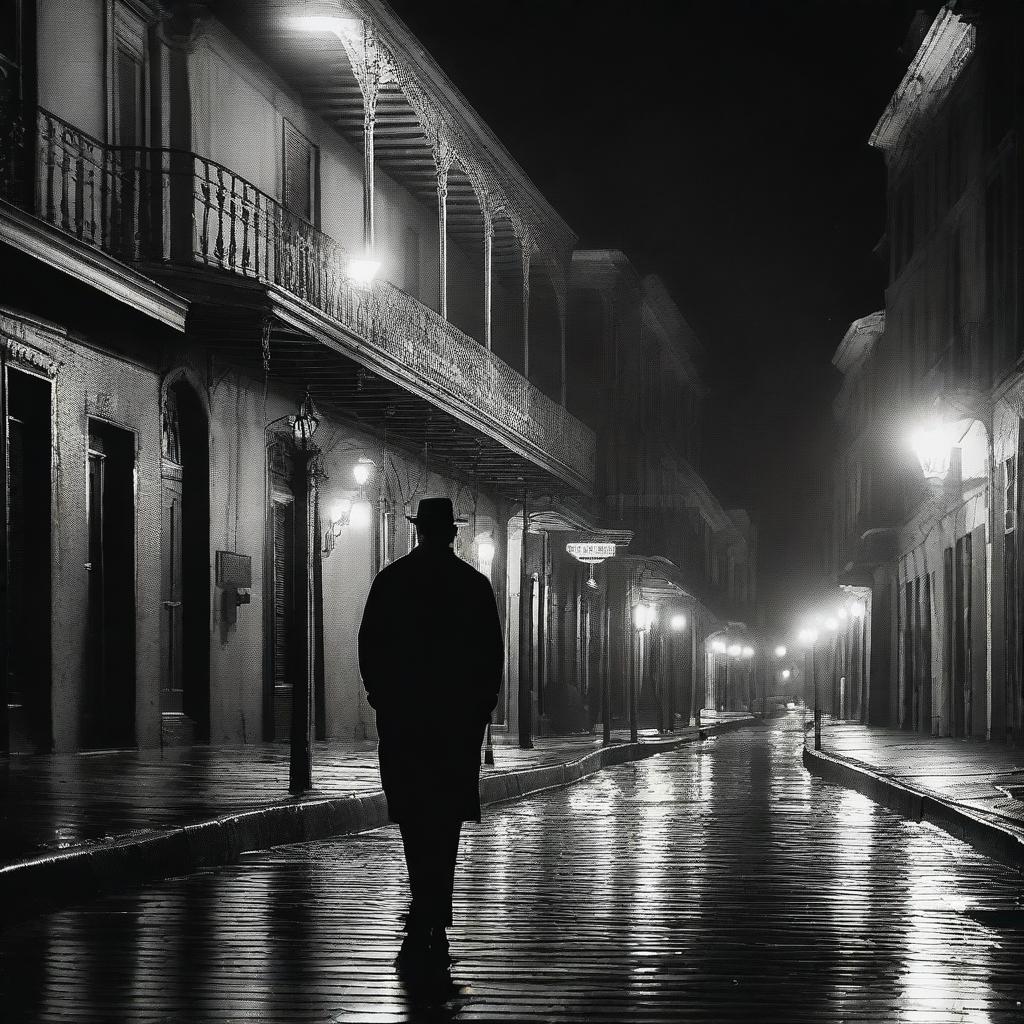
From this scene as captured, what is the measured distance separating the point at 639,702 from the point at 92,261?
129 feet

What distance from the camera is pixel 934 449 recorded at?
21906mm

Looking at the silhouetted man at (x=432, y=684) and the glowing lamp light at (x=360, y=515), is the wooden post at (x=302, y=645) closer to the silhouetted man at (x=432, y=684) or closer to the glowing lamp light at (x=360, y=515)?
the silhouetted man at (x=432, y=684)

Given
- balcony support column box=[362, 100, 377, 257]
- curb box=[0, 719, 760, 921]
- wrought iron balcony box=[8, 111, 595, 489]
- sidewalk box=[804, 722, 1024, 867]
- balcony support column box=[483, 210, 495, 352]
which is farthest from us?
balcony support column box=[483, 210, 495, 352]

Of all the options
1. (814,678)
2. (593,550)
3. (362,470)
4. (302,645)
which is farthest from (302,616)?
(814,678)

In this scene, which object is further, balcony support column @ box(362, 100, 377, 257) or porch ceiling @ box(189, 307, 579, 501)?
balcony support column @ box(362, 100, 377, 257)

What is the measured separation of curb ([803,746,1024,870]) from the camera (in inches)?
410

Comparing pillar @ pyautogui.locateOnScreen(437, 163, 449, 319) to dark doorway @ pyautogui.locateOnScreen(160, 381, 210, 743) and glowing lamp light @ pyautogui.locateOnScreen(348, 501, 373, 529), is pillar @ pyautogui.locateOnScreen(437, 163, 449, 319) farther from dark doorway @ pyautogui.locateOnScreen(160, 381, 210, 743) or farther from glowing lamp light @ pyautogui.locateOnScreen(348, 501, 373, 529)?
dark doorway @ pyautogui.locateOnScreen(160, 381, 210, 743)

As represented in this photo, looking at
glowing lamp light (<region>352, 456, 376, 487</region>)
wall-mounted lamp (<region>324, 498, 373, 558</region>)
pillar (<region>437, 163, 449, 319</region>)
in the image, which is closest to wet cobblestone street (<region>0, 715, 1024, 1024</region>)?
glowing lamp light (<region>352, 456, 376, 487</region>)

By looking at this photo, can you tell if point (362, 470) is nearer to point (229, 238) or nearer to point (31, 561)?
point (229, 238)

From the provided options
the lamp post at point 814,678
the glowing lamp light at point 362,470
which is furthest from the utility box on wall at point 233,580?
the lamp post at point 814,678

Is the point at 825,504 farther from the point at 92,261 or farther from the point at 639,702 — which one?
the point at 92,261

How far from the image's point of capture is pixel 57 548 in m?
15.8

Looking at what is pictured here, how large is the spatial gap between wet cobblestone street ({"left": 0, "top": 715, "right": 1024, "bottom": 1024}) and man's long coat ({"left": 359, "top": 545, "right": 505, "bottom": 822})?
22.4 inches

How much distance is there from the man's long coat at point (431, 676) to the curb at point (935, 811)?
4.07 m
